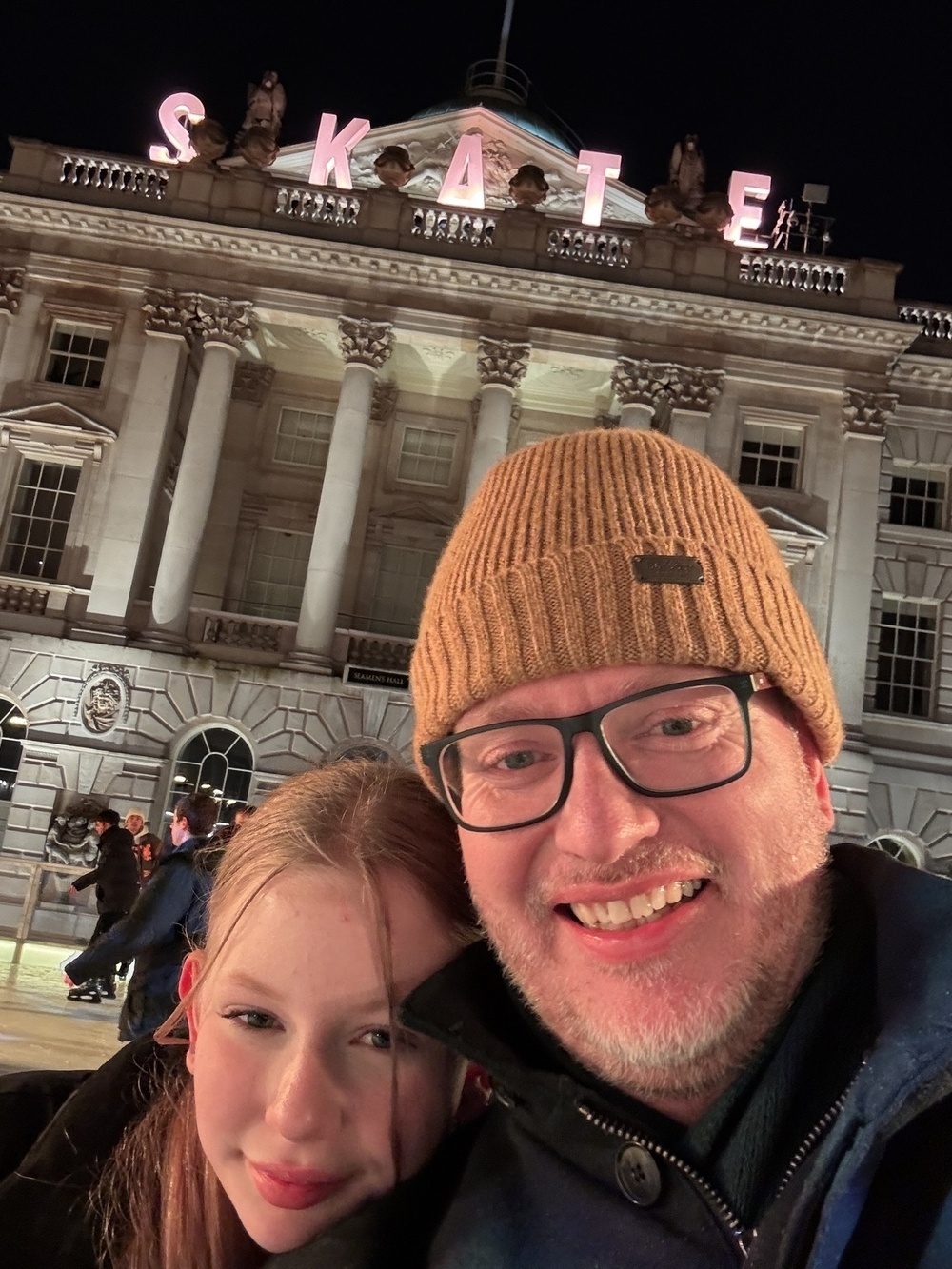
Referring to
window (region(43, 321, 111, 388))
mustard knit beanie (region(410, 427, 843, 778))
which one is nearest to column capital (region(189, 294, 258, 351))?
window (region(43, 321, 111, 388))

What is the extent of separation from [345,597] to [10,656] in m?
8.30

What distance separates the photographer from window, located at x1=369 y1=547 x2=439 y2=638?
26047 mm

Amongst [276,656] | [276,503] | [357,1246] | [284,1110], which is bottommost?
[357,1246]

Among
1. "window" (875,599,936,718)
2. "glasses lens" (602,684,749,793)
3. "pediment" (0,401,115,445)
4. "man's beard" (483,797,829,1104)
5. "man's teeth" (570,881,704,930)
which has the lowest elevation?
"man's beard" (483,797,829,1104)

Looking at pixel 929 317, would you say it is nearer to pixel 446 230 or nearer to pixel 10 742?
pixel 446 230

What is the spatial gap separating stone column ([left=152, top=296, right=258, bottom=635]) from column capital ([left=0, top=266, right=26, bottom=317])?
14.1ft

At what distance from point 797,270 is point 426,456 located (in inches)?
423

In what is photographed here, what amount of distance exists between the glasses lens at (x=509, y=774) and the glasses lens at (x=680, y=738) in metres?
0.12

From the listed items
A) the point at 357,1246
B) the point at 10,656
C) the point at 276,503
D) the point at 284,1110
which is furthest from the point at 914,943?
the point at 276,503

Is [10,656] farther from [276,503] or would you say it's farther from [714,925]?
[714,925]

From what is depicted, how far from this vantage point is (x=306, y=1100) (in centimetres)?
170

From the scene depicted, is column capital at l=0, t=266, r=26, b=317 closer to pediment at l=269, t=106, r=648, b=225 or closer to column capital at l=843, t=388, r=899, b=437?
pediment at l=269, t=106, r=648, b=225

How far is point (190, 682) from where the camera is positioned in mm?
21047

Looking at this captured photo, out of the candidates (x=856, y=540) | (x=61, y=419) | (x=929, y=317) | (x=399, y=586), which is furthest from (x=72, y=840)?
(x=929, y=317)
